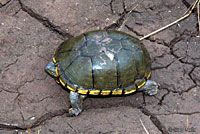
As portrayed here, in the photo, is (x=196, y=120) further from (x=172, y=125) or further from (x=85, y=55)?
(x=85, y=55)

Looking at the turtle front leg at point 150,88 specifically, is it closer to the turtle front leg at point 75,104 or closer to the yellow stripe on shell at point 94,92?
the yellow stripe on shell at point 94,92

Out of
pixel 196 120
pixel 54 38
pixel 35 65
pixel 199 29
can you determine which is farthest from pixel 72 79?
pixel 199 29

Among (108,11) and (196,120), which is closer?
(196,120)

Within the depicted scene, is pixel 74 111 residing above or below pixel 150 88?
below

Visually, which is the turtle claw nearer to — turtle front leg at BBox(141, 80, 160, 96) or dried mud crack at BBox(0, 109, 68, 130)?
dried mud crack at BBox(0, 109, 68, 130)

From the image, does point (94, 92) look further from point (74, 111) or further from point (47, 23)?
point (47, 23)

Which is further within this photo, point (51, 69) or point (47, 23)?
point (47, 23)

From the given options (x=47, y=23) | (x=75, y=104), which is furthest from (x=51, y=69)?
(x=47, y=23)
